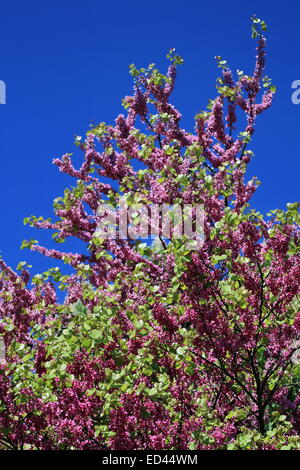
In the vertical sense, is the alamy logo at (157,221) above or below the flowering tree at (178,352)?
above

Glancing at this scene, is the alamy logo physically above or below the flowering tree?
above

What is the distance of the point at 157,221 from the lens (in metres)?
7.07

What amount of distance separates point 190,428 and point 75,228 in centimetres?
616

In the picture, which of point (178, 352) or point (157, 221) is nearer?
point (178, 352)

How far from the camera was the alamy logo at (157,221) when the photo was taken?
5.73m

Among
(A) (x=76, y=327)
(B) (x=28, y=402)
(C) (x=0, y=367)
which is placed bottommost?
(B) (x=28, y=402)

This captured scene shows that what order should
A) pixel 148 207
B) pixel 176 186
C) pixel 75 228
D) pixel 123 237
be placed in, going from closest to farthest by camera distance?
pixel 176 186
pixel 148 207
pixel 123 237
pixel 75 228

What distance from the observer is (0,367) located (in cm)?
587

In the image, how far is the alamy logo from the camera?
5.73 meters

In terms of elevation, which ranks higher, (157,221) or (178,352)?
(157,221)

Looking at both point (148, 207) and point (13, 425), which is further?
point (148, 207)

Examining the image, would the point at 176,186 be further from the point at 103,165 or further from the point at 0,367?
the point at 103,165
